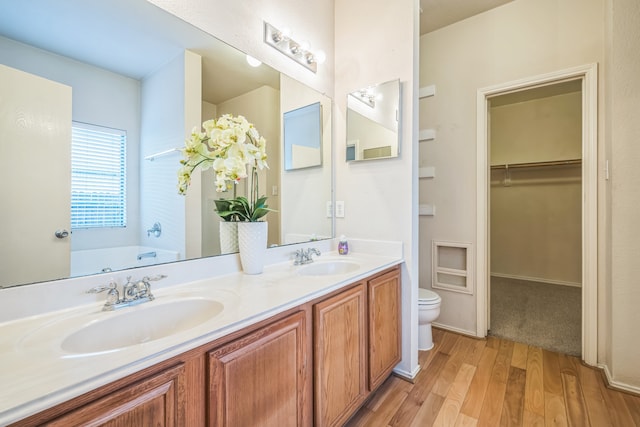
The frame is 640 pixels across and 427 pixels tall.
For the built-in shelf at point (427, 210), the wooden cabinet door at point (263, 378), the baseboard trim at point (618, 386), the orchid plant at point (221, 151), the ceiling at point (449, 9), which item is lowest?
the baseboard trim at point (618, 386)

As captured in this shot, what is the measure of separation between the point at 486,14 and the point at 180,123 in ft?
8.97

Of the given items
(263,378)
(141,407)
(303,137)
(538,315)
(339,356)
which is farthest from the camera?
(538,315)

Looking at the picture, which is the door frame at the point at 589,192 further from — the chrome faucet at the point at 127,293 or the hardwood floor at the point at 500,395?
the chrome faucet at the point at 127,293

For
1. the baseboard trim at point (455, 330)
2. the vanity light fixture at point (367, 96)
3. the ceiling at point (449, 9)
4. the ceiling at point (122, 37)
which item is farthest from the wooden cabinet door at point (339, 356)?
the ceiling at point (449, 9)

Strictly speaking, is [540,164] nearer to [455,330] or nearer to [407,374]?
[455,330]

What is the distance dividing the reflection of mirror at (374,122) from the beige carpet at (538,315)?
78.0 inches

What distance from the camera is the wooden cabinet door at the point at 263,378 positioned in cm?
77

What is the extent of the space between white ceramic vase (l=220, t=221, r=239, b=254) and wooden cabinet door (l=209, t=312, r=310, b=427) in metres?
0.54

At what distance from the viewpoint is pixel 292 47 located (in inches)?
67.9

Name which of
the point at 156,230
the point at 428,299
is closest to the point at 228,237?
the point at 156,230

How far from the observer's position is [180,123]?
1.23 meters

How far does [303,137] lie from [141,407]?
5.42 ft

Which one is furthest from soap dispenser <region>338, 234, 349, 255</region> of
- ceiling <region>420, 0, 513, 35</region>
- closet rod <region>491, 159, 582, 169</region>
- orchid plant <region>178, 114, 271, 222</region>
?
closet rod <region>491, 159, 582, 169</region>

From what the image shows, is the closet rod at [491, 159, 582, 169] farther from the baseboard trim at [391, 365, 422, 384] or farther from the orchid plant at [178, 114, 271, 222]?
the orchid plant at [178, 114, 271, 222]
